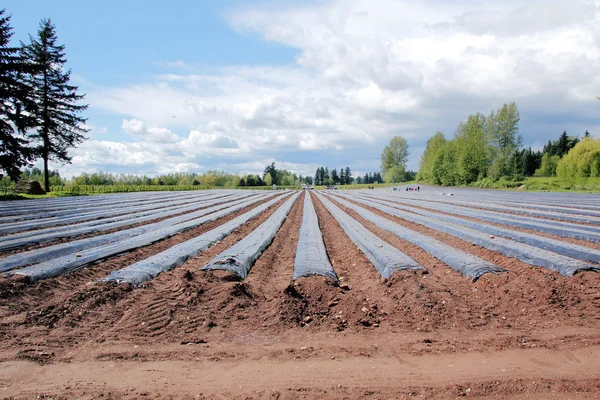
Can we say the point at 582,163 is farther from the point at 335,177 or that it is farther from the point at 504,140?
the point at 335,177

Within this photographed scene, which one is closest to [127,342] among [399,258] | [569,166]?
[399,258]

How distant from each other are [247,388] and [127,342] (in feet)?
5.83

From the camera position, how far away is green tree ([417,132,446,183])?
226 ft

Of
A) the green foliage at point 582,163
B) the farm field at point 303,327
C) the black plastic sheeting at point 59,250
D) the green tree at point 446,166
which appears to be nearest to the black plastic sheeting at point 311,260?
→ the farm field at point 303,327

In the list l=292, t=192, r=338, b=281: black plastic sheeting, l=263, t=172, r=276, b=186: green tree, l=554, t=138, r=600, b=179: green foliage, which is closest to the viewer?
l=292, t=192, r=338, b=281: black plastic sheeting

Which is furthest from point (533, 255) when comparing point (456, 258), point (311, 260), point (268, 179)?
point (268, 179)

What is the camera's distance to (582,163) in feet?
143

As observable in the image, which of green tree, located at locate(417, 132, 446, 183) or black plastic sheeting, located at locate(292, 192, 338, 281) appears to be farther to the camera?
green tree, located at locate(417, 132, 446, 183)

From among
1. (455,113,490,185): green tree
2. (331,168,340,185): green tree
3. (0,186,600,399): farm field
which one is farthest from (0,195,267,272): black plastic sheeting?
(331,168,340,185): green tree

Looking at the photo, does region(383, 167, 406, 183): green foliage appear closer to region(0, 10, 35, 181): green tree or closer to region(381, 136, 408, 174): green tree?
region(381, 136, 408, 174): green tree

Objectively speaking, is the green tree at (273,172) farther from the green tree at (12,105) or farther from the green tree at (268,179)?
the green tree at (12,105)

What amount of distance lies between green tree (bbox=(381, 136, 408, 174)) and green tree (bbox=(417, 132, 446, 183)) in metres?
5.29

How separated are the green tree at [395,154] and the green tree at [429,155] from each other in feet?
17.4

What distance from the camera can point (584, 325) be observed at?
437 cm
